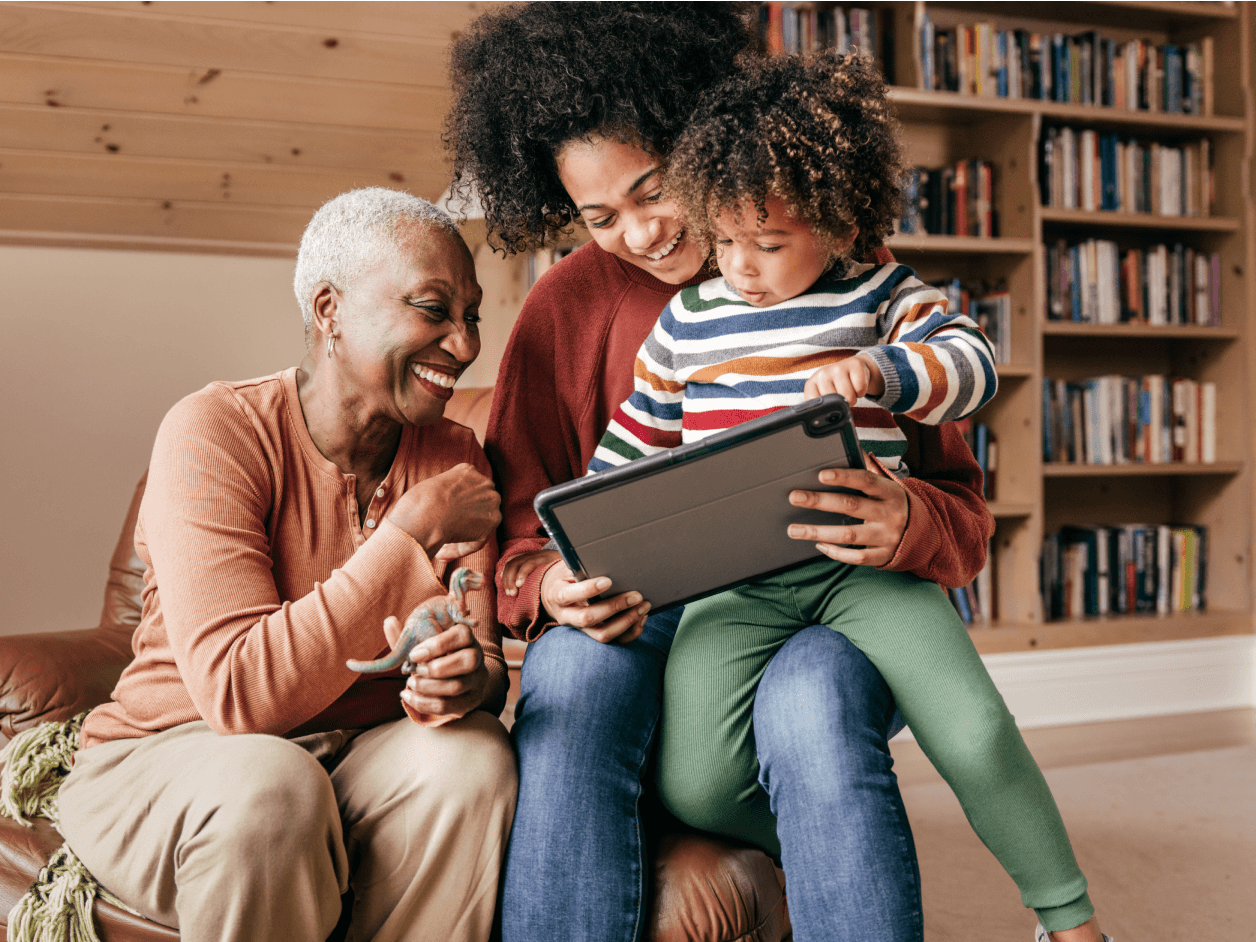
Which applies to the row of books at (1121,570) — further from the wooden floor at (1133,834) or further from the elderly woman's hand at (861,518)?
the elderly woman's hand at (861,518)

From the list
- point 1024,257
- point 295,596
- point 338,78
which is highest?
point 338,78

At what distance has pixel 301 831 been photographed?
90 cm

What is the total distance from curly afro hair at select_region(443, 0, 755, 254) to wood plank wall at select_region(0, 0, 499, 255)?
3.57ft

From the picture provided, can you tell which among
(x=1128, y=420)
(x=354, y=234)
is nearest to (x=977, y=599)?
(x=1128, y=420)

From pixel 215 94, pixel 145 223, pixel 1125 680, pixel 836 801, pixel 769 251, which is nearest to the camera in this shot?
pixel 836 801

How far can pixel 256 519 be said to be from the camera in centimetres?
108

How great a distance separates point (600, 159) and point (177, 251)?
221 centimetres

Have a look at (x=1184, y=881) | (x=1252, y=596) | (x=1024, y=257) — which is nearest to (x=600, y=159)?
(x=1184, y=881)

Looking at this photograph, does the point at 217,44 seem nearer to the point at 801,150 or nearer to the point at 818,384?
the point at 801,150

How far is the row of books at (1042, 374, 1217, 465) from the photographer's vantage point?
3053mm

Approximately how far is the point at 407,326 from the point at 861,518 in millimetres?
544

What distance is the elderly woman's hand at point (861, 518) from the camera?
0.98 m

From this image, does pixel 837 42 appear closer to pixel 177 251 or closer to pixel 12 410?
pixel 177 251

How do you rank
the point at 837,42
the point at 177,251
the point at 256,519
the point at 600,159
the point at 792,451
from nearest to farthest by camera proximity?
the point at 792,451, the point at 256,519, the point at 600,159, the point at 837,42, the point at 177,251
